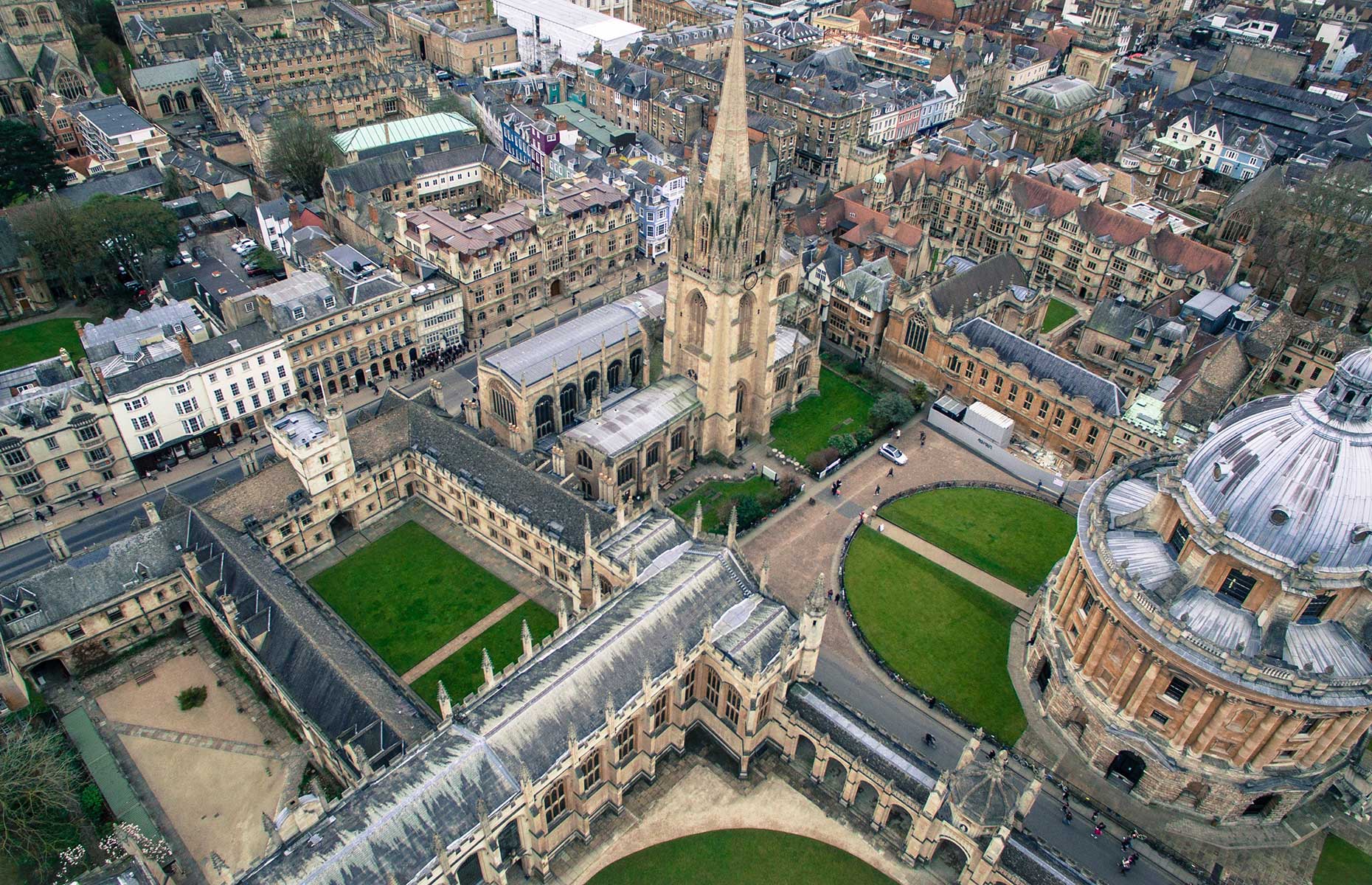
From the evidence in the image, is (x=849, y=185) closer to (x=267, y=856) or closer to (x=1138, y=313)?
(x=1138, y=313)

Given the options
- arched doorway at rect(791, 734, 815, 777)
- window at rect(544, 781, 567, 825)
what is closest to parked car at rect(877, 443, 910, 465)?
arched doorway at rect(791, 734, 815, 777)

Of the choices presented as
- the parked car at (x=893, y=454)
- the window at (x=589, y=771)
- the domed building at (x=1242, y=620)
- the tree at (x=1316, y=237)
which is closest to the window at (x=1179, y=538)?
the domed building at (x=1242, y=620)

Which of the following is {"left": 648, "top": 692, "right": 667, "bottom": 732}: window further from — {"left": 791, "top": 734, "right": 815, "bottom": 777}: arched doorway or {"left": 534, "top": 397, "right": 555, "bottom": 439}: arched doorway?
{"left": 534, "top": 397, "right": 555, "bottom": 439}: arched doorway

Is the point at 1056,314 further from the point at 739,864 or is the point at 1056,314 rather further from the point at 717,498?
the point at 739,864

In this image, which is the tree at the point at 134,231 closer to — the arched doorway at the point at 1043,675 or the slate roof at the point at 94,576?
the slate roof at the point at 94,576

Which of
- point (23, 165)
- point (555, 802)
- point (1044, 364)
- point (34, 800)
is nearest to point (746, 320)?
point (1044, 364)
